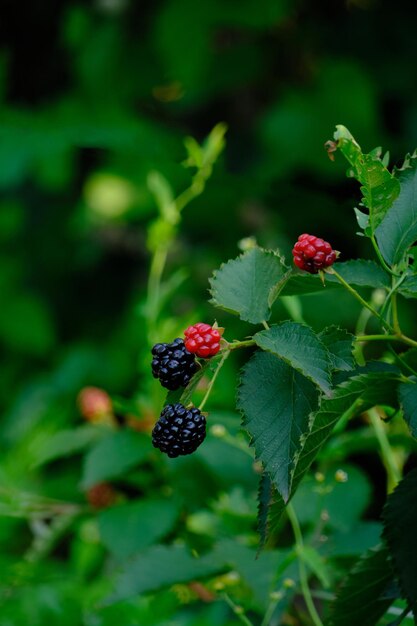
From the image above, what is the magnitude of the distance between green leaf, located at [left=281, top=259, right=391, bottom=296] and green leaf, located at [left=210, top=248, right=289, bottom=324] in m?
0.01

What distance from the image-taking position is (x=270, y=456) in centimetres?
40

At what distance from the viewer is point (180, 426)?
42cm

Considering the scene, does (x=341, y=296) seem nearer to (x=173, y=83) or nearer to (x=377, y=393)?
(x=173, y=83)

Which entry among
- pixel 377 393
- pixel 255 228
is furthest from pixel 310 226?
pixel 377 393

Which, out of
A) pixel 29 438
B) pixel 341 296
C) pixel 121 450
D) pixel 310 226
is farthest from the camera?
pixel 310 226

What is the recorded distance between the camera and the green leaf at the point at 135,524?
0.83m

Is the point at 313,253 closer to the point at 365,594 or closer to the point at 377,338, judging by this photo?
the point at 377,338

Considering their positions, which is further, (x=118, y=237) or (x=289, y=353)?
(x=118, y=237)

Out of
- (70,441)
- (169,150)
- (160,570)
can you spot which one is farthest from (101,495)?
(169,150)

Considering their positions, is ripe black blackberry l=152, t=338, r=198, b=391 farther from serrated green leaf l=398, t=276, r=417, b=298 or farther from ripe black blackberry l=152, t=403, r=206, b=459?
serrated green leaf l=398, t=276, r=417, b=298

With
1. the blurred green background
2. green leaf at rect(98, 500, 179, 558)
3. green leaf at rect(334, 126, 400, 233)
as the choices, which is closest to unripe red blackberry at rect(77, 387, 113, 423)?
Answer: green leaf at rect(98, 500, 179, 558)

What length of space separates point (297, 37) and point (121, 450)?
1.72m

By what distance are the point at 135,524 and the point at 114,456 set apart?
0.25ft

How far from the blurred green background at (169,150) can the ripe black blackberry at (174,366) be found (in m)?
1.34
